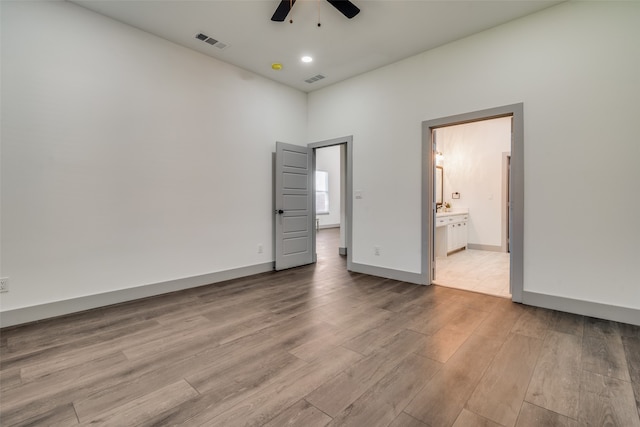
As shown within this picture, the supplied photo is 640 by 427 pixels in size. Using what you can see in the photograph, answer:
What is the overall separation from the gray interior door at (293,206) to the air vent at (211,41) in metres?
1.50

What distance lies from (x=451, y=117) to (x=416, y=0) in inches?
53.9

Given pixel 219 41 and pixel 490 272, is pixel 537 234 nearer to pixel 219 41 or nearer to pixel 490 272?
pixel 490 272

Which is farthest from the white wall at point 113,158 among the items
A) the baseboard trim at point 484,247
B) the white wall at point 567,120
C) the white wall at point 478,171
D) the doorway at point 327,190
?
the doorway at point 327,190

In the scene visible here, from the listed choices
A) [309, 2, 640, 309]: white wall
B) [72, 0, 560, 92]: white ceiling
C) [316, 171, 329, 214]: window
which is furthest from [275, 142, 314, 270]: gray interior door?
[316, 171, 329, 214]: window

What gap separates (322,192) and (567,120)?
882 cm

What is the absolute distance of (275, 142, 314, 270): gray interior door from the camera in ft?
15.5

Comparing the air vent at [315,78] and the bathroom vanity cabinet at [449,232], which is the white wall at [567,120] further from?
the bathroom vanity cabinet at [449,232]

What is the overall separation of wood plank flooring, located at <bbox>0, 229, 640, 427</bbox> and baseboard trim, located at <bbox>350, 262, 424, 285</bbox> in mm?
713

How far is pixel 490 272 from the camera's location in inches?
176

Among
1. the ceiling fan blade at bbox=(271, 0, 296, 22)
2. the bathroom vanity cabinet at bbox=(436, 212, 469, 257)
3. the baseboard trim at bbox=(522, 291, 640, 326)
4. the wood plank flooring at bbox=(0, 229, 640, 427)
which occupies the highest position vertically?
the ceiling fan blade at bbox=(271, 0, 296, 22)

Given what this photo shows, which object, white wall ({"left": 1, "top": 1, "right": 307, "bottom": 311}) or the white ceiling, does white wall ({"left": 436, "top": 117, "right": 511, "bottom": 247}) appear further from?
white wall ({"left": 1, "top": 1, "right": 307, "bottom": 311})

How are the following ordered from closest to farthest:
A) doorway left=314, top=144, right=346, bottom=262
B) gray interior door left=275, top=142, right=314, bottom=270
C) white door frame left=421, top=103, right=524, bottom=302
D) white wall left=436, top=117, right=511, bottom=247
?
white door frame left=421, top=103, right=524, bottom=302
gray interior door left=275, top=142, right=314, bottom=270
white wall left=436, top=117, right=511, bottom=247
doorway left=314, top=144, right=346, bottom=262

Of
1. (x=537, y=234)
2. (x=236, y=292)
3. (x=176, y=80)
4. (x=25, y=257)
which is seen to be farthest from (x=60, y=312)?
(x=537, y=234)

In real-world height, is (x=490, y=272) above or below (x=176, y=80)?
below
